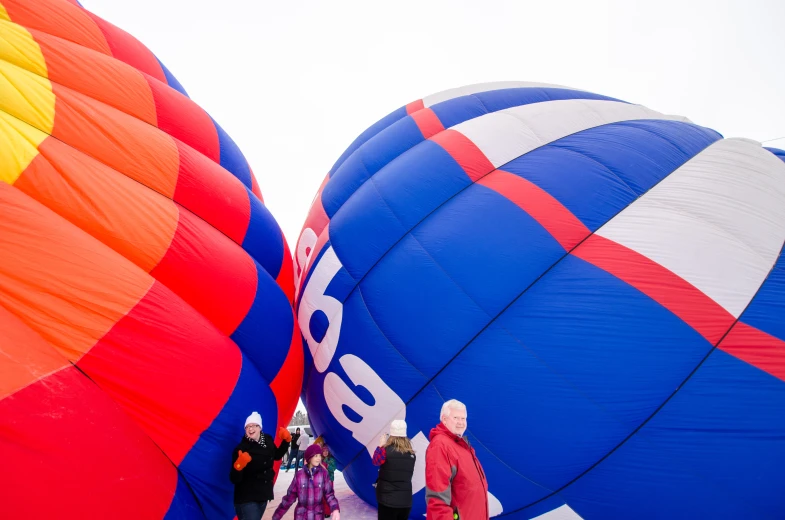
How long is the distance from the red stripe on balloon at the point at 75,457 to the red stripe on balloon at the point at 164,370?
7 centimetres

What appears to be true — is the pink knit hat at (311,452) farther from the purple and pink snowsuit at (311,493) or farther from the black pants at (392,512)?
the black pants at (392,512)

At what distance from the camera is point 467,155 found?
4.19 meters

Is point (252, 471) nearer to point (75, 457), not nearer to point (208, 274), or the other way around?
point (75, 457)

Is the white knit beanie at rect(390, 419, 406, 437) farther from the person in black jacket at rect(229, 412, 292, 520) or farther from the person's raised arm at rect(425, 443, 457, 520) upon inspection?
the person's raised arm at rect(425, 443, 457, 520)

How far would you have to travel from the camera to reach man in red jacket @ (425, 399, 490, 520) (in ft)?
6.40

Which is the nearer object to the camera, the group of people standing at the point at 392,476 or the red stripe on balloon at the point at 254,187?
the group of people standing at the point at 392,476

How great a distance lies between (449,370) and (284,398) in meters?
1.35

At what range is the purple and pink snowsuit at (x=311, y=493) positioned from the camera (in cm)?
354

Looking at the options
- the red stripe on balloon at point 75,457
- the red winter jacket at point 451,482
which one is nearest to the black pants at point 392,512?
the red winter jacket at point 451,482

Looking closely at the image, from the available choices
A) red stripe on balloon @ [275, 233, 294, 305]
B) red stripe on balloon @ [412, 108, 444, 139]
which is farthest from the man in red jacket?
red stripe on balloon @ [412, 108, 444, 139]

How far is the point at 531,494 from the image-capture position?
3016 mm

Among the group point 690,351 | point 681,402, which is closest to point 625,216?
point 690,351

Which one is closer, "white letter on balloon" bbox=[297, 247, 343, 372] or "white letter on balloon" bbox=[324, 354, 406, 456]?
"white letter on balloon" bbox=[324, 354, 406, 456]

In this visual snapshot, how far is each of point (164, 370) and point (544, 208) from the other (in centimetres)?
262
